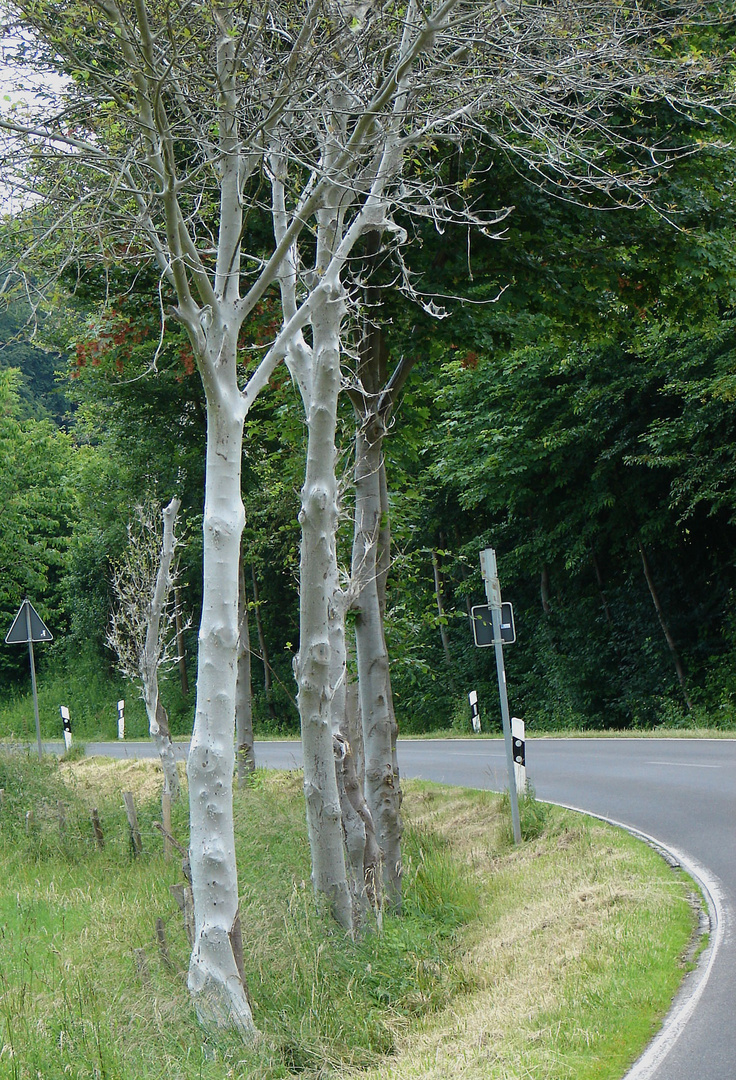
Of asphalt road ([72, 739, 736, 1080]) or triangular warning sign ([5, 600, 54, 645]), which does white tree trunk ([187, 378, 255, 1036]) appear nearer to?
asphalt road ([72, 739, 736, 1080])

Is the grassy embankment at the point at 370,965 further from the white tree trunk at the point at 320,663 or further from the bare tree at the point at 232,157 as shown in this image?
the bare tree at the point at 232,157

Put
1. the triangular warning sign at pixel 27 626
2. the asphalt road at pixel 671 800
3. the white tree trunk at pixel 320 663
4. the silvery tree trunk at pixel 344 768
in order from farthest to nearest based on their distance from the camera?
1. the triangular warning sign at pixel 27 626
2. the silvery tree trunk at pixel 344 768
3. the white tree trunk at pixel 320 663
4. the asphalt road at pixel 671 800

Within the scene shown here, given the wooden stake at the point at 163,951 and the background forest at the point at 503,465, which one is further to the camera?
the background forest at the point at 503,465

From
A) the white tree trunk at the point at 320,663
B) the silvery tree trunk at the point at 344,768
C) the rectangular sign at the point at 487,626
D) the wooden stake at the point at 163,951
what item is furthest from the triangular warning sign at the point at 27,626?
the wooden stake at the point at 163,951

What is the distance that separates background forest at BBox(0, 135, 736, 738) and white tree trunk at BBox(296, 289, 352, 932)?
1.38 m

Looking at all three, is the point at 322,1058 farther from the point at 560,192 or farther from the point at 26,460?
the point at 26,460

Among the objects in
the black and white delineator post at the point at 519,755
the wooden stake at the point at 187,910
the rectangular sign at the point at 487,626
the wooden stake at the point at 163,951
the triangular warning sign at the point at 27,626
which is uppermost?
the triangular warning sign at the point at 27,626

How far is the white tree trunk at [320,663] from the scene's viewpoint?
773cm

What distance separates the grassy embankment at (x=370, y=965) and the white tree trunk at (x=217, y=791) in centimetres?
24

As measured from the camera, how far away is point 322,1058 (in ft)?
19.4

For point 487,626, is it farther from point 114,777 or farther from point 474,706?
point 114,777

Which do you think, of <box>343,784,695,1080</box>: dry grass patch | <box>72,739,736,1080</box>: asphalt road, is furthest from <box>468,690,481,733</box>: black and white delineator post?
<box>343,784,695,1080</box>: dry grass patch

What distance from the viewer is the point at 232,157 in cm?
645

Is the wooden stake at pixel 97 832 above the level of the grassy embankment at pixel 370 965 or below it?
above
